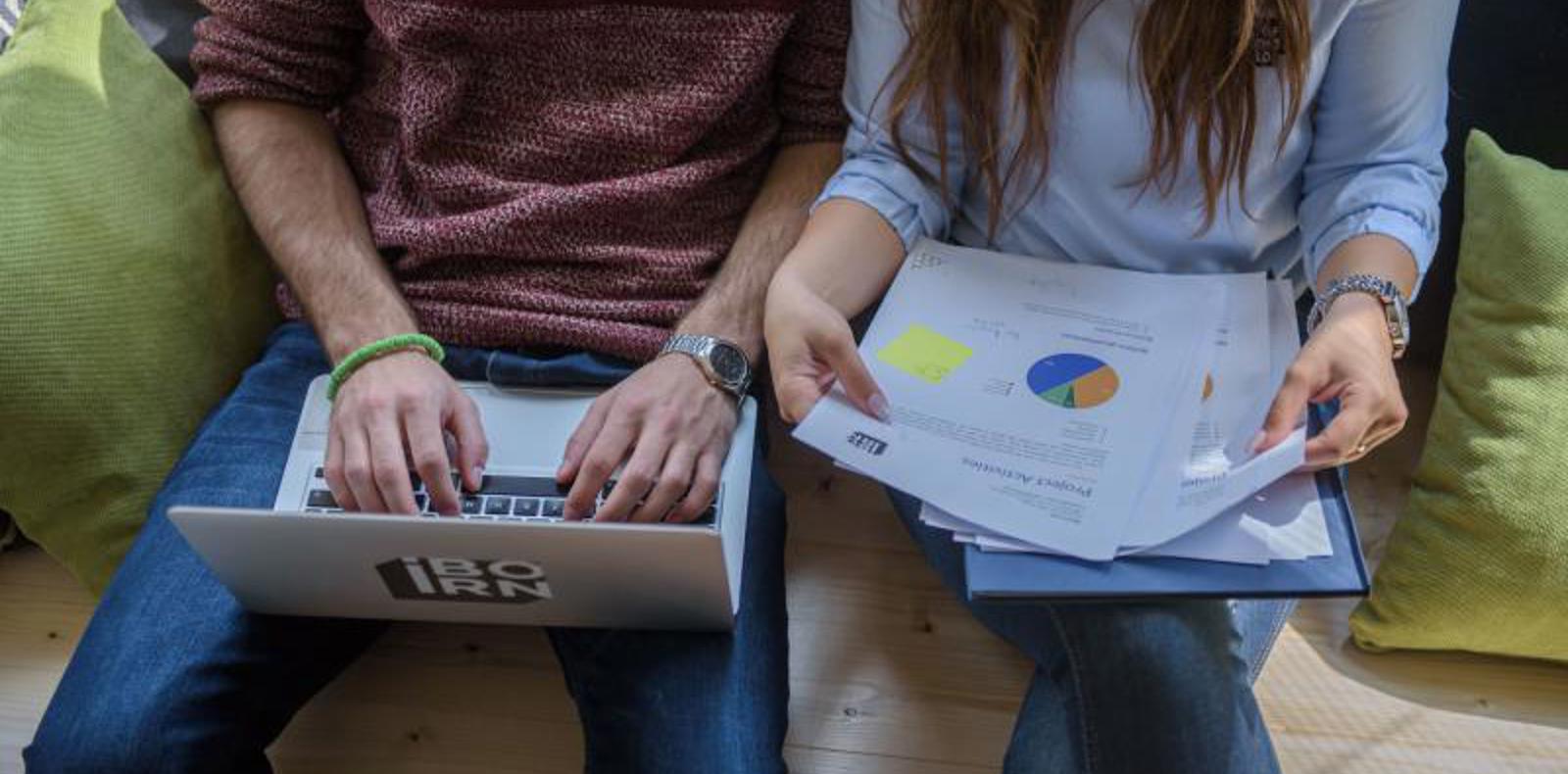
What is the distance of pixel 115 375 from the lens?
111 cm

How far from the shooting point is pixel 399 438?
99cm

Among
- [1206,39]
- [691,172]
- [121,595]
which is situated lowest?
[121,595]

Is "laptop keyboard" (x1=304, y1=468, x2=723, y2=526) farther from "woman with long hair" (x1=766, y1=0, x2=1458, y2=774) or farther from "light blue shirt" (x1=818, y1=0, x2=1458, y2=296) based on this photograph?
"light blue shirt" (x1=818, y1=0, x2=1458, y2=296)

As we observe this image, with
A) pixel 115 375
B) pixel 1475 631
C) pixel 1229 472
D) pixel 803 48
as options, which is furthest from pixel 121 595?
pixel 1475 631

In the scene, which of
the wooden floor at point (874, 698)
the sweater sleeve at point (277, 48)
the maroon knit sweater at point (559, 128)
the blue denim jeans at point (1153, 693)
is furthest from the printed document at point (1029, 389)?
the sweater sleeve at point (277, 48)

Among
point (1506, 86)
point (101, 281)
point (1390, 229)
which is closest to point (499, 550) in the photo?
point (101, 281)

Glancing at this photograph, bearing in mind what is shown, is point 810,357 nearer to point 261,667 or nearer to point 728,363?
point 728,363

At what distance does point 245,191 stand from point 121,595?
409 mm

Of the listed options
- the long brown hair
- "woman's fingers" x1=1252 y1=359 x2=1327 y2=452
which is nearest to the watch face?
the long brown hair

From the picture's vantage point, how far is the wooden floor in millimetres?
1129

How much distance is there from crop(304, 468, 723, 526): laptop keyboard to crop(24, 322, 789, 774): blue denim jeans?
0.35ft

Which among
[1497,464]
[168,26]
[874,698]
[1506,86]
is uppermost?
[168,26]

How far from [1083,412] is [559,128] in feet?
1.81

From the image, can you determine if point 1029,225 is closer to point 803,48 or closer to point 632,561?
point 803,48
